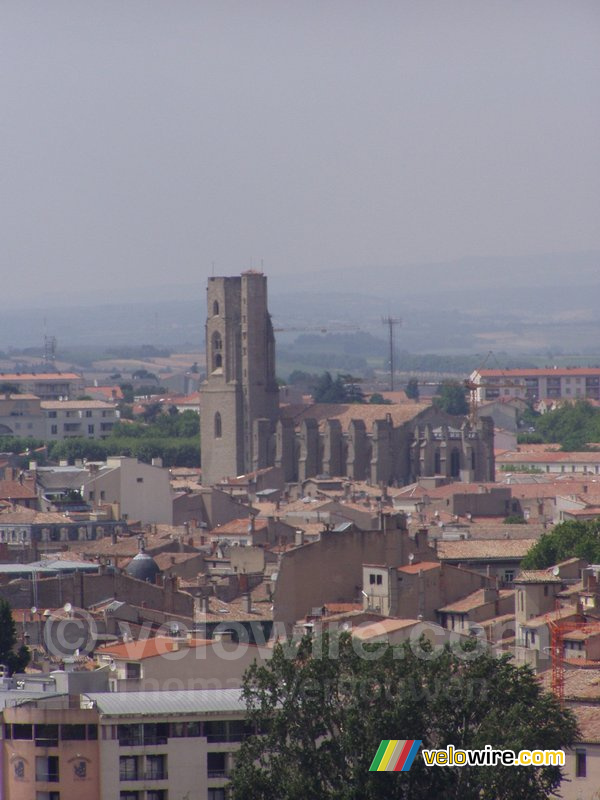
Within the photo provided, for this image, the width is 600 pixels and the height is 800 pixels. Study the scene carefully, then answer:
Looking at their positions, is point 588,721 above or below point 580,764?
above

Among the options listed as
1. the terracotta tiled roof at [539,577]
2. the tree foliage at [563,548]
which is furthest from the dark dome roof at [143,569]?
the tree foliage at [563,548]

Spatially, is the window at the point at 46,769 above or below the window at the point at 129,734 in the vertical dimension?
below

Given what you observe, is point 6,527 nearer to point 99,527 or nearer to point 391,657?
point 99,527

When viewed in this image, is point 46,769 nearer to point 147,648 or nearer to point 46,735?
point 46,735

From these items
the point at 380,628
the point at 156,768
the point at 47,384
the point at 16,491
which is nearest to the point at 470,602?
the point at 380,628

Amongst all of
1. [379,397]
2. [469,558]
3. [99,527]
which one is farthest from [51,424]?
[469,558]

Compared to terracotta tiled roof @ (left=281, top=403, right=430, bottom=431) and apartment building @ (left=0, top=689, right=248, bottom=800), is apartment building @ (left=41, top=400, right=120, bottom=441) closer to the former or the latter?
terracotta tiled roof @ (left=281, top=403, right=430, bottom=431)

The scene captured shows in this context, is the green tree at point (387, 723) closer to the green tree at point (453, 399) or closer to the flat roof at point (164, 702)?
the flat roof at point (164, 702)
